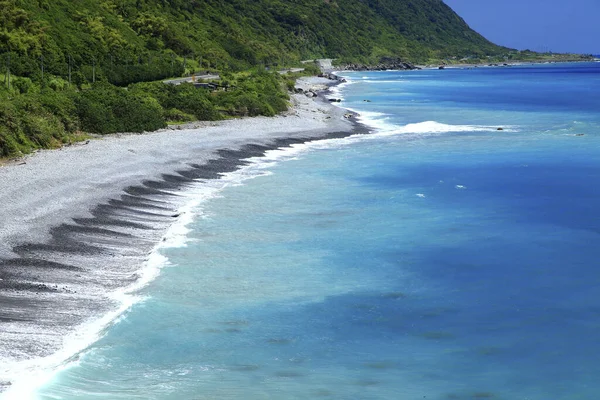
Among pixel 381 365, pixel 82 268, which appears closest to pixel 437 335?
pixel 381 365

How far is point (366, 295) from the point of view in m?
22.1

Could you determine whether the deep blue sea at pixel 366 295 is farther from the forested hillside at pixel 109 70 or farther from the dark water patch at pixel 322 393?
the forested hillside at pixel 109 70

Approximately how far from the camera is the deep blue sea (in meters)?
16.5

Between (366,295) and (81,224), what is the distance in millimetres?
10037

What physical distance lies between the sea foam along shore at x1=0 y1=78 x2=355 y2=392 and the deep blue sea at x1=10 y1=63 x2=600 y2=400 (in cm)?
87

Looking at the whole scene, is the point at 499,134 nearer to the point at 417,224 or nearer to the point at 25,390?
the point at 417,224

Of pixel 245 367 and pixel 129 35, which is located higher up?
pixel 129 35

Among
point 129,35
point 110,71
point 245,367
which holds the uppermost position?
point 129,35

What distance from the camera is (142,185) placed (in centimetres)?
3316

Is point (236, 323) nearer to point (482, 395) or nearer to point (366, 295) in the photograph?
point (366, 295)

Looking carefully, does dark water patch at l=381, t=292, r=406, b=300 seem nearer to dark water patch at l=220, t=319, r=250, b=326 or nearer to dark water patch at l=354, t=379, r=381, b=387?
dark water patch at l=220, t=319, r=250, b=326

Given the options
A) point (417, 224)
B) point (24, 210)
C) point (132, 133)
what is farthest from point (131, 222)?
point (132, 133)

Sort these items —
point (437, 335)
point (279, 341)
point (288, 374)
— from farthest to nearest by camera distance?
1. point (437, 335)
2. point (279, 341)
3. point (288, 374)

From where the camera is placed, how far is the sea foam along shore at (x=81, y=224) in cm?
1797
